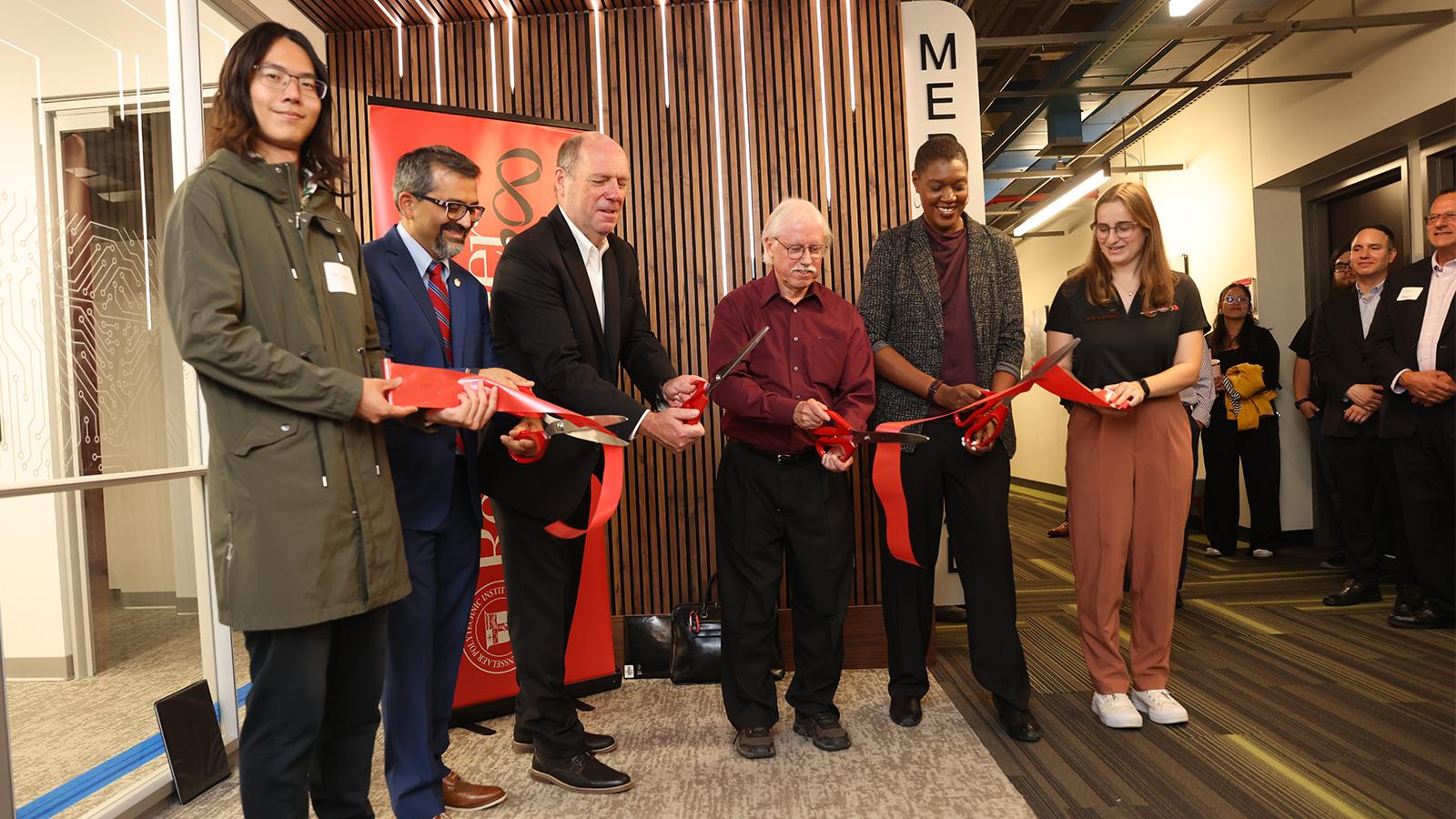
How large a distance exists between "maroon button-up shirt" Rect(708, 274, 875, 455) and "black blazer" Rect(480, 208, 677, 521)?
54 cm

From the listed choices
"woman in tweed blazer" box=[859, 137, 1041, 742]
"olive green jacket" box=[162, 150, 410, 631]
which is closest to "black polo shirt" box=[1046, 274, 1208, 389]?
"woman in tweed blazer" box=[859, 137, 1041, 742]

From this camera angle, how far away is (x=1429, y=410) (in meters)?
4.80

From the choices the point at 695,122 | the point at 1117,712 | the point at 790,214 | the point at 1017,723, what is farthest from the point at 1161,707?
the point at 695,122

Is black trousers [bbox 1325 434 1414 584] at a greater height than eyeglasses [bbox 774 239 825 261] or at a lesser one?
lesser

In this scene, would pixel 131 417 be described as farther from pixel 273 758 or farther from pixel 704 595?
pixel 704 595

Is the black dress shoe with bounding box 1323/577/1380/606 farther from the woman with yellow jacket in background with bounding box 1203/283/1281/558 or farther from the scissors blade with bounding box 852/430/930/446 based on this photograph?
the scissors blade with bounding box 852/430/930/446

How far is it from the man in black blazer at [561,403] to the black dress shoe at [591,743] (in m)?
0.17

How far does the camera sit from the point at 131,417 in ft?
9.82

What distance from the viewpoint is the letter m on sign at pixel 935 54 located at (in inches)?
179

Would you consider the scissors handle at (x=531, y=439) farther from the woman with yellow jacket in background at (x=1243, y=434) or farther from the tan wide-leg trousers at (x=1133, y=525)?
the woman with yellow jacket in background at (x=1243, y=434)

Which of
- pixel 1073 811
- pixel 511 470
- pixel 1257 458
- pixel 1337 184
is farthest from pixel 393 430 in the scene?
pixel 1337 184

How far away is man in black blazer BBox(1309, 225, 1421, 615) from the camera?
17.3 ft

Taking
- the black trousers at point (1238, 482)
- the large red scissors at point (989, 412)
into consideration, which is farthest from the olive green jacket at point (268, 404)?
the black trousers at point (1238, 482)

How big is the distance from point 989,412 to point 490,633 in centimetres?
223
